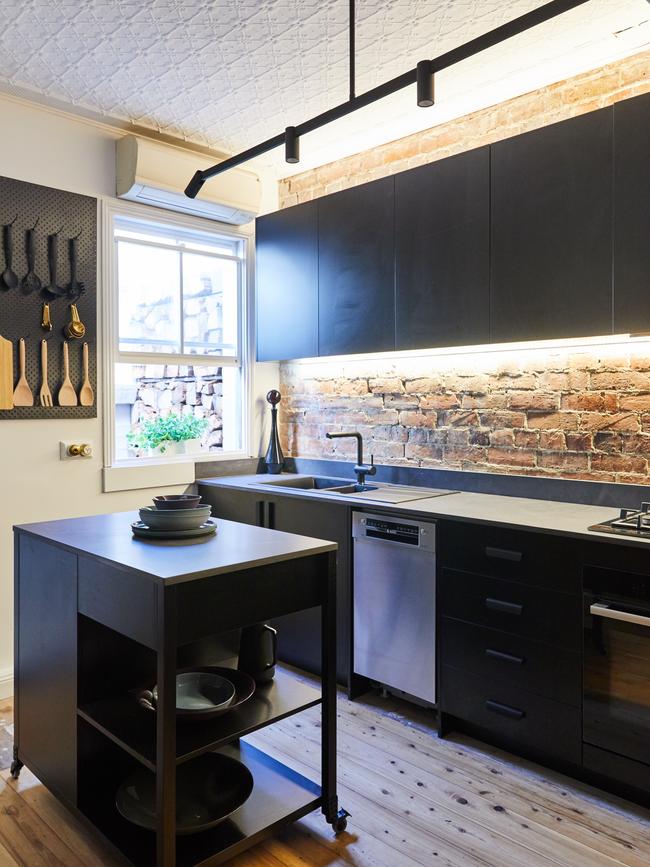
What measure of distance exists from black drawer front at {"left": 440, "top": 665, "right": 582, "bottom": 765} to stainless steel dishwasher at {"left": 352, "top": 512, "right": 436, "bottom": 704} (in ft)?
0.41

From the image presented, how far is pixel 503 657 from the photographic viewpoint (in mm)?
2412

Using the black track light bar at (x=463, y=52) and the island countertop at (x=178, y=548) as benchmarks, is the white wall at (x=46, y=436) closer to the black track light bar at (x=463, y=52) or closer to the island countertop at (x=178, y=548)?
the island countertop at (x=178, y=548)

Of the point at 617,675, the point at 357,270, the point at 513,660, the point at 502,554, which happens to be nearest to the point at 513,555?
the point at 502,554

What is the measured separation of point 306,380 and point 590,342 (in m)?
1.85

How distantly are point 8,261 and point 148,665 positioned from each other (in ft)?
6.67

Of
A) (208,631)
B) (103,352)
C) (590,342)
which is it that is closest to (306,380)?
(103,352)

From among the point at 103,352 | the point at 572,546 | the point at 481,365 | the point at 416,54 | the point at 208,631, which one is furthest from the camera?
the point at 103,352

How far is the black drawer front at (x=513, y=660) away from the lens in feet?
7.38

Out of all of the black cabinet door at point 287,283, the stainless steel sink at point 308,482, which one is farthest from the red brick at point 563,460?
the black cabinet door at point 287,283

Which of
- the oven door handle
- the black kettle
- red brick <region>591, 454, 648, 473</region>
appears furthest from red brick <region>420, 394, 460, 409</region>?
the black kettle

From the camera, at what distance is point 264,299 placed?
13.1ft

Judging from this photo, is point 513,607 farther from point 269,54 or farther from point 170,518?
point 269,54

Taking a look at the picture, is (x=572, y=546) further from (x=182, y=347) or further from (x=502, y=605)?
(x=182, y=347)

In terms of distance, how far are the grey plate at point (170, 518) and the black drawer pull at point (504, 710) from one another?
132 cm
